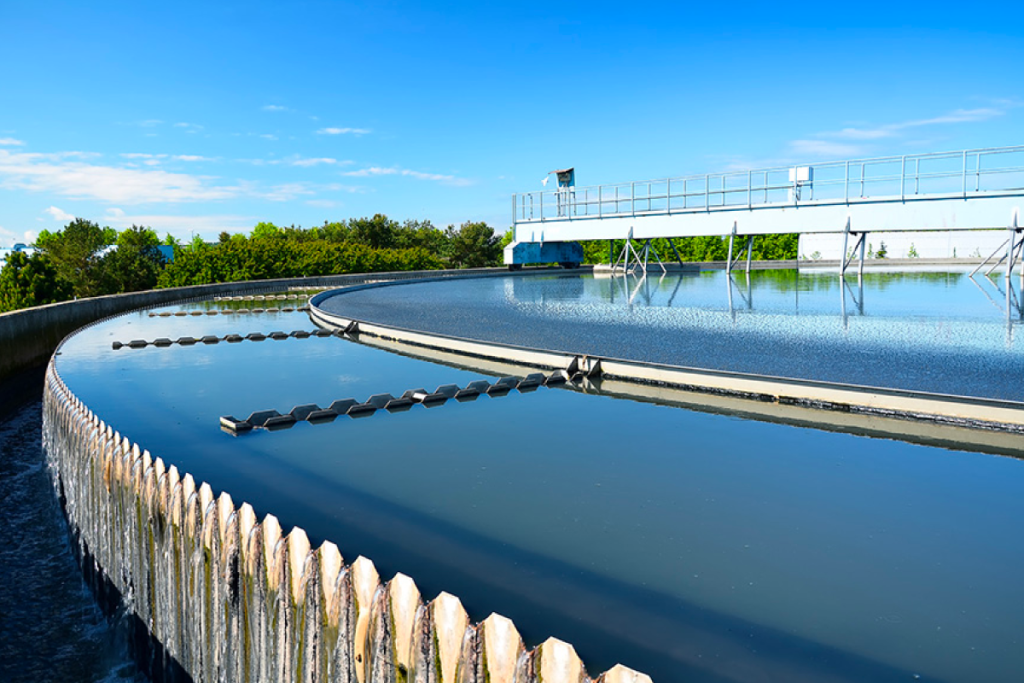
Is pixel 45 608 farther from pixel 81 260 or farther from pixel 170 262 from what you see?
pixel 170 262

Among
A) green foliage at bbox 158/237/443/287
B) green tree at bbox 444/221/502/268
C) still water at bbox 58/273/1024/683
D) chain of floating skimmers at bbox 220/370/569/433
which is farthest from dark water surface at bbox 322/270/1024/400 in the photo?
green tree at bbox 444/221/502/268

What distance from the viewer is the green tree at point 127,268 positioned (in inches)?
1682

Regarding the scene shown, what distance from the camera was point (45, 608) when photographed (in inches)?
279

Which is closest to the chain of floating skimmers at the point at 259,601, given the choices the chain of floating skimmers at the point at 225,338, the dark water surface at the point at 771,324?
the dark water surface at the point at 771,324

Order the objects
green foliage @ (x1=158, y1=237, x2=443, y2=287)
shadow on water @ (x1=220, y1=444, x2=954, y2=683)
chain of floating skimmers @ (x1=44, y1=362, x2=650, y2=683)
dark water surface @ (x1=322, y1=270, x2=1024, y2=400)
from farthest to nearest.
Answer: green foliage @ (x1=158, y1=237, x2=443, y2=287), dark water surface @ (x1=322, y1=270, x2=1024, y2=400), shadow on water @ (x1=220, y1=444, x2=954, y2=683), chain of floating skimmers @ (x1=44, y1=362, x2=650, y2=683)

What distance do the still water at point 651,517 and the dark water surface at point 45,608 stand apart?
1.56 meters

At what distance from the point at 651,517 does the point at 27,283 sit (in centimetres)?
2885

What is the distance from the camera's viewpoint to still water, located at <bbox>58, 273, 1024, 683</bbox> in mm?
4746

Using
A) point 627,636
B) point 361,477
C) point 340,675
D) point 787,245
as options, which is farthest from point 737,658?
point 787,245

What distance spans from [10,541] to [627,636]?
7818 millimetres

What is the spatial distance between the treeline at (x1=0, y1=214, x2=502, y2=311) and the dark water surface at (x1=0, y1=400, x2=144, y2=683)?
20.7 m

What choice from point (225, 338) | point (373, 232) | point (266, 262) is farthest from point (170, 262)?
point (225, 338)

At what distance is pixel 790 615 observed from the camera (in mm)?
4996

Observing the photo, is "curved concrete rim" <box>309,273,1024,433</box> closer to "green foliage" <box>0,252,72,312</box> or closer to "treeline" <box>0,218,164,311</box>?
"green foliage" <box>0,252,72,312</box>
